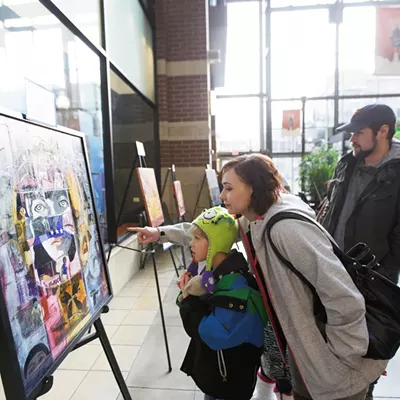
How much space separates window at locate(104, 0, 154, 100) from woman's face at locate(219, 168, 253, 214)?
2.93 m

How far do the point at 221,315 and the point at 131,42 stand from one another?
13.8 ft

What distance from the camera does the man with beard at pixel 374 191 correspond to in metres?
1.64

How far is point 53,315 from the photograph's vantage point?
101cm

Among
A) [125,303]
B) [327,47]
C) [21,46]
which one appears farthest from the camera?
[327,47]

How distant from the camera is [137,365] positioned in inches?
90.0

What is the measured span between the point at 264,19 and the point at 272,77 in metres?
1.63

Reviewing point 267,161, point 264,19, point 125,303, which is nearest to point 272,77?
point 264,19

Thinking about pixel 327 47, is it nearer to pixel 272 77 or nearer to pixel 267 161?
pixel 272 77

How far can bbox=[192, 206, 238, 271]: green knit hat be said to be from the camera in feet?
4.51

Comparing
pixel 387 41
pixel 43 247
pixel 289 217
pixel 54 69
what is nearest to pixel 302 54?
pixel 387 41

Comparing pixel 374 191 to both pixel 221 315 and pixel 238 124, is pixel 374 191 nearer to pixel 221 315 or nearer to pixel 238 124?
pixel 221 315

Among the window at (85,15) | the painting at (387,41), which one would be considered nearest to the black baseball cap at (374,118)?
the window at (85,15)

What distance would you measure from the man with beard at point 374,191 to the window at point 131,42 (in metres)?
2.83

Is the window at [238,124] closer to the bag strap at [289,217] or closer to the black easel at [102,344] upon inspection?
the black easel at [102,344]
